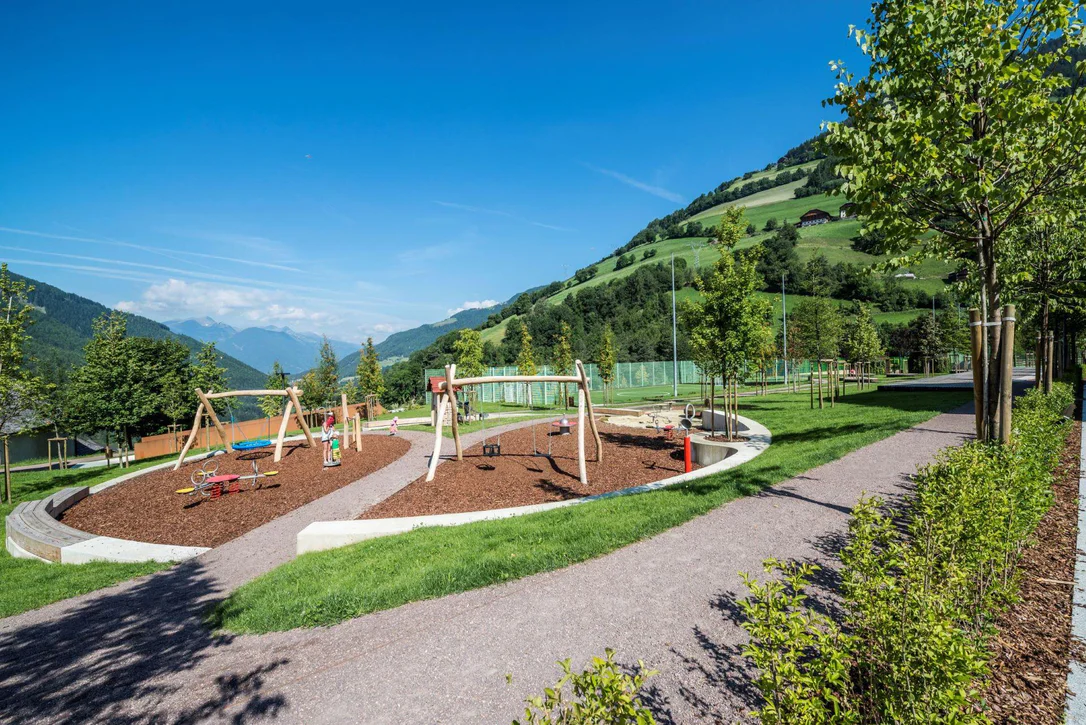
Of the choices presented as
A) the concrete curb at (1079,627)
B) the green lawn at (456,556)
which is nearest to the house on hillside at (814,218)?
the green lawn at (456,556)

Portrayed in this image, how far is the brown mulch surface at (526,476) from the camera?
9.86 m

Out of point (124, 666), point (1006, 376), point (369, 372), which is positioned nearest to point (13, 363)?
point (124, 666)

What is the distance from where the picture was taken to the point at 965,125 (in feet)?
20.2

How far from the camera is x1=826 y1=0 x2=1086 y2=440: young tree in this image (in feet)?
18.3

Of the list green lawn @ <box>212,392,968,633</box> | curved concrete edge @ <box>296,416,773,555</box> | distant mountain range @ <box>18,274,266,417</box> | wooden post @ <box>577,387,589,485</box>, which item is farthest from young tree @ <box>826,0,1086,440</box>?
distant mountain range @ <box>18,274,266,417</box>

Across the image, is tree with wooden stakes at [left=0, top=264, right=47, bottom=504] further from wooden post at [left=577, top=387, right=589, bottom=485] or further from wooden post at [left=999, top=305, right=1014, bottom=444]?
wooden post at [left=999, top=305, right=1014, bottom=444]

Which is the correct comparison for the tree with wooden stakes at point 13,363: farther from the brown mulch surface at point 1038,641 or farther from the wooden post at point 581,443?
the brown mulch surface at point 1038,641

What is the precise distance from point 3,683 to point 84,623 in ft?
4.88

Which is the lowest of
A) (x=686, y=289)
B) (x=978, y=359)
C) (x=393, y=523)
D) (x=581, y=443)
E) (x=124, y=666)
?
(x=124, y=666)

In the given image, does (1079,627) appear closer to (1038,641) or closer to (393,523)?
(1038,641)

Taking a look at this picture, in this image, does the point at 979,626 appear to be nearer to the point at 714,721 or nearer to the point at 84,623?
the point at 714,721

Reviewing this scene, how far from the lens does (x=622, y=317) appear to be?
99.2 metres

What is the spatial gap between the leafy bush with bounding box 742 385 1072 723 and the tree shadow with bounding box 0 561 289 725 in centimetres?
369

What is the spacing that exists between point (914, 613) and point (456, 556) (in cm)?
482
